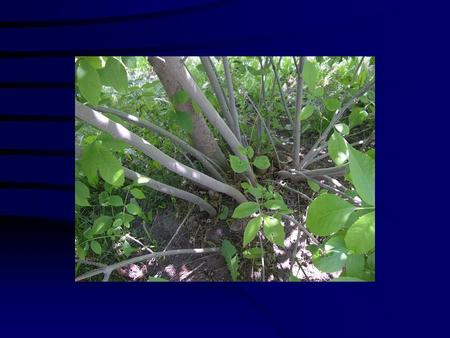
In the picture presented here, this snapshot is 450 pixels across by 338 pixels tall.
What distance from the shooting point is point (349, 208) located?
0.84 meters

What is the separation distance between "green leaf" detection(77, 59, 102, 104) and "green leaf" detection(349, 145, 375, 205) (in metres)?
0.46

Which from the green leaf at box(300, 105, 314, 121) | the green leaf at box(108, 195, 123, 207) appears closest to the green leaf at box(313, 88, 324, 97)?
the green leaf at box(300, 105, 314, 121)

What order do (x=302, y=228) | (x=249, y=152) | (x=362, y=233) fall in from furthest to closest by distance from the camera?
(x=249, y=152) → (x=302, y=228) → (x=362, y=233)

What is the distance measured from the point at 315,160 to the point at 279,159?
11cm

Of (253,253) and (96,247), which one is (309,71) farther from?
(96,247)

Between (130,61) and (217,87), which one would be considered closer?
(130,61)

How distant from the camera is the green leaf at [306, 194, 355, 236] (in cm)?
84

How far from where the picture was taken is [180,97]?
125 cm

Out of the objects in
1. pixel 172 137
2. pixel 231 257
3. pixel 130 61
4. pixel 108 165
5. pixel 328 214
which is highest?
pixel 130 61

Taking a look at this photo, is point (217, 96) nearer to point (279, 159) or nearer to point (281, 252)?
point (279, 159)

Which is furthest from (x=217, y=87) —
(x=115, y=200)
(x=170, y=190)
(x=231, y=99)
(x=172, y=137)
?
(x=115, y=200)

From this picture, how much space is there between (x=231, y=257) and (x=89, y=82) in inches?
27.4

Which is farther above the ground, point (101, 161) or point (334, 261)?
point (101, 161)
